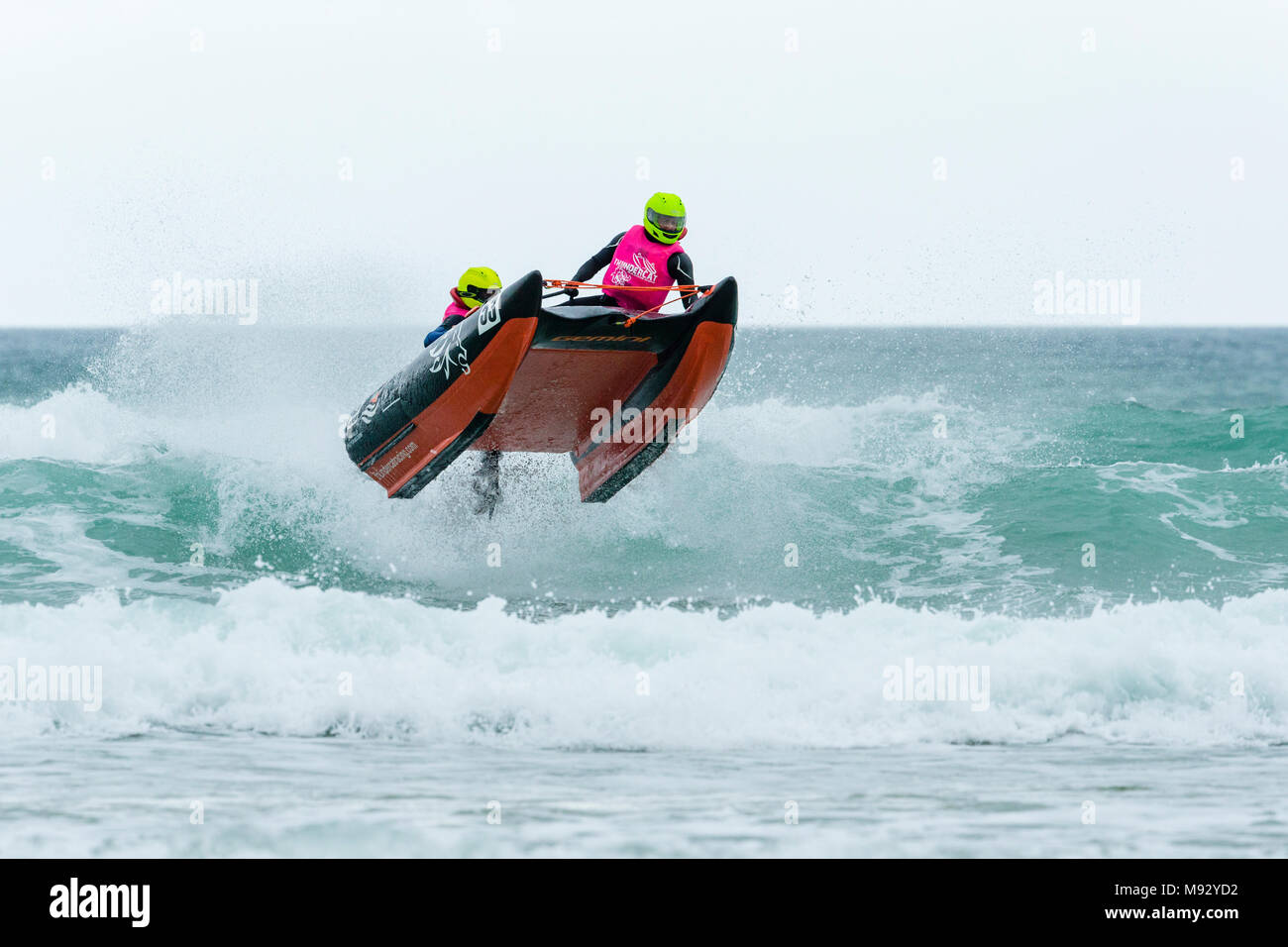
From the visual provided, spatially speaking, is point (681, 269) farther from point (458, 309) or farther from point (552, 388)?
point (458, 309)

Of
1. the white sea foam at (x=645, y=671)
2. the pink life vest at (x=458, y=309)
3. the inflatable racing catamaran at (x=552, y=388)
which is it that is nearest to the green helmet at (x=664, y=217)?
the inflatable racing catamaran at (x=552, y=388)

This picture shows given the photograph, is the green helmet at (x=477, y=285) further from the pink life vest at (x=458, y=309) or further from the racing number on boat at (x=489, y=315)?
the racing number on boat at (x=489, y=315)

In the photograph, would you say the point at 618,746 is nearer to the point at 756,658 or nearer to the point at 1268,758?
the point at 756,658

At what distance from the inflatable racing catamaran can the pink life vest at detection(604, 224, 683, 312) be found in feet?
0.62

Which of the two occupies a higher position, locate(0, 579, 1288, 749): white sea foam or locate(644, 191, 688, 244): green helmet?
locate(644, 191, 688, 244): green helmet

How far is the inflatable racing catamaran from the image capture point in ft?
25.1

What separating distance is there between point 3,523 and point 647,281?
5.73 m

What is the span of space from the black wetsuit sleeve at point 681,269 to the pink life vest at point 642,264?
0.02 metres

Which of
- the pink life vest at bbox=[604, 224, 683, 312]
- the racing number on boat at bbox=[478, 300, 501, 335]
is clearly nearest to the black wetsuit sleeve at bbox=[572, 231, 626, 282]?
the pink life vest at bbox=[604, 224, 683, 312]

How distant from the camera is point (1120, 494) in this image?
39.2ft

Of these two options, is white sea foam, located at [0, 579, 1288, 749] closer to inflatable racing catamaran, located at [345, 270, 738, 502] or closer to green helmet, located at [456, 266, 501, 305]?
inflatable racing catamaran, located at [345, 270, 738, 502]

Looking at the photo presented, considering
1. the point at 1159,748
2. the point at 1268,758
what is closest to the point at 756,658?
the point at 1159,748

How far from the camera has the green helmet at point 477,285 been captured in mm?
8508

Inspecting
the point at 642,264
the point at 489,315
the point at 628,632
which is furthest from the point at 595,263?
the point at 628,632
